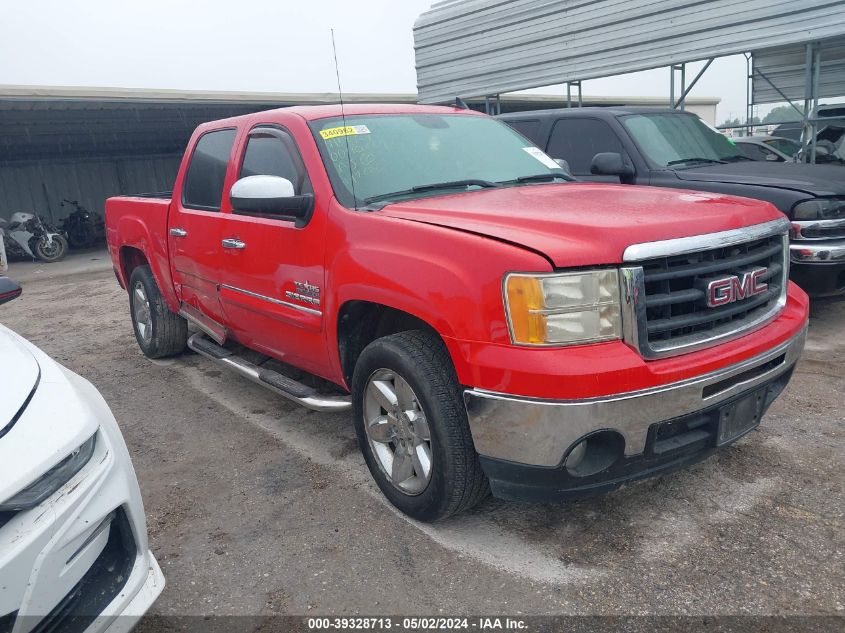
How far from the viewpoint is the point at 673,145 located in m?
5.92

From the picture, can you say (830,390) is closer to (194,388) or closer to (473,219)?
(473,219)

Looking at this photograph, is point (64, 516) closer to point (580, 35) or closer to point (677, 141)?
point (677, 141)

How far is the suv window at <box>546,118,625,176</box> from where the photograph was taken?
19.6 ft

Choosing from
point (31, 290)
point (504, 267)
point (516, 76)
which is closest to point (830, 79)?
point (516, 76)

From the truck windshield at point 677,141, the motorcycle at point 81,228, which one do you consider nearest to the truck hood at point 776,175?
the truck windshield at point 677,141

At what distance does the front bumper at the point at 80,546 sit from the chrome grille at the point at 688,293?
1.68 metres

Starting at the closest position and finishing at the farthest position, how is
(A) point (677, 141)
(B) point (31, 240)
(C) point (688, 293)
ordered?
(C) point (688, 293) → (A) point (677, 141) → (B) point (31, 240)

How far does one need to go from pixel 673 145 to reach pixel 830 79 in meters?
9.66

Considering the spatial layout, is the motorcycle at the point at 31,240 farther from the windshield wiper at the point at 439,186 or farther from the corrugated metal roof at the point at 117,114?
the windshield wiper at the point at 439,186

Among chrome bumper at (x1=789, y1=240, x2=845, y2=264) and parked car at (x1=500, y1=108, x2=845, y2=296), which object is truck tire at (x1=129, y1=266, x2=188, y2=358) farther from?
chrome bumper at (x1=789, y1=240, x2=845, y2=264)

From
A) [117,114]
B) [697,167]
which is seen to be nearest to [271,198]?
[697,167]

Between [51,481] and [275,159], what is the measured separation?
7.51 ft

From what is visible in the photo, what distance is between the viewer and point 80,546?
179 centimetres

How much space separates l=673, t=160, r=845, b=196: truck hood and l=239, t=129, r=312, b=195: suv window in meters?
3.38
